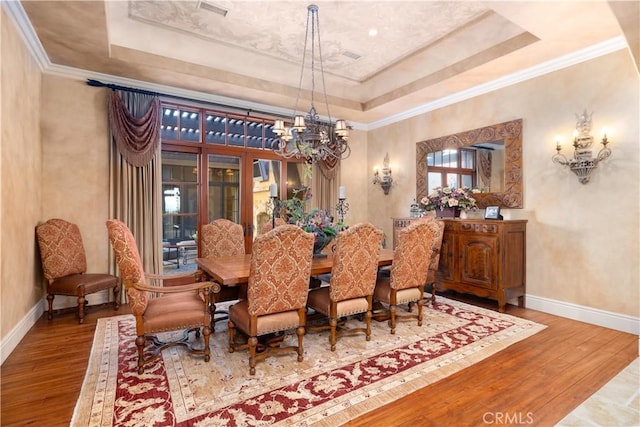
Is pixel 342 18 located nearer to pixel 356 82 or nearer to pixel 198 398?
pixel 356 82

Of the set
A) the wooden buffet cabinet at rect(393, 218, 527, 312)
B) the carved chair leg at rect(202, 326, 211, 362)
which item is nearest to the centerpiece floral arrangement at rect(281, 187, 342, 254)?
the carved chair leg at rect(202, 326, 211, 362)

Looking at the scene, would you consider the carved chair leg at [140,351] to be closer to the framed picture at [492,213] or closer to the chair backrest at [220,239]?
the chair backrest at [220,239]

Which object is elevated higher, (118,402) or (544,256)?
(544,256)

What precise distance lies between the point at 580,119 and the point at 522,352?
8.77 feet

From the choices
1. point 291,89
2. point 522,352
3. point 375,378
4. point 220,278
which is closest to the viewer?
point 375,378

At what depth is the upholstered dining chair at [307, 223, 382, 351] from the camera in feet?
8.79

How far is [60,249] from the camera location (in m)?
Result: 3.65

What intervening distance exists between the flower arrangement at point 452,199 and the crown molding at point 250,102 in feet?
4.68

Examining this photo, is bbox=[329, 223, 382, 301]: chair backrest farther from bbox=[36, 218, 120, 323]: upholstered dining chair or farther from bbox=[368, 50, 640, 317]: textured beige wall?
bbox=[36, 218, 120, 323]: upholstered dining chair

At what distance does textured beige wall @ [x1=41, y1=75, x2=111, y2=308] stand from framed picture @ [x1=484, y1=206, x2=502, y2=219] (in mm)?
5065

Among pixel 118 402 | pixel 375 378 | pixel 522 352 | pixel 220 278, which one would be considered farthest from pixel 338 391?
pixel 522 352

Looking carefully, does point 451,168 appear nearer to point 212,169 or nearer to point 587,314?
point 587,314

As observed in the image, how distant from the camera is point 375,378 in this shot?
232 centimetres

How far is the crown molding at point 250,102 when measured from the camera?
3070mm
